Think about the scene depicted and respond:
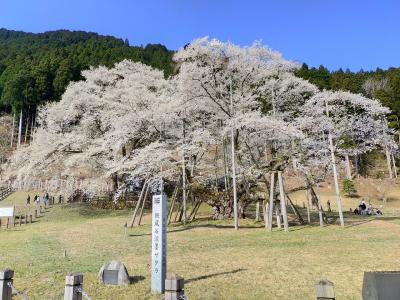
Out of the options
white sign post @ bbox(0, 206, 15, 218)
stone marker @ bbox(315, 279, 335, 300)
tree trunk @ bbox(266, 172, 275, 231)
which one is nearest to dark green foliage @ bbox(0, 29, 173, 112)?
white sign post @ bbox(0, 206, 15, 218)

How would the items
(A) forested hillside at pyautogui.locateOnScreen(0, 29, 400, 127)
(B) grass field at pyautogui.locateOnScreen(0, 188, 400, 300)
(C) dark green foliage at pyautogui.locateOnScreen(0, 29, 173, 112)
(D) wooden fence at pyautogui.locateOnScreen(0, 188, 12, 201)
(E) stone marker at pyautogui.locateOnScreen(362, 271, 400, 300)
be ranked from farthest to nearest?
1. (C) dark green foliage at pyautogui.locateOnScreen(0, 29, 173, 112)
2. (A) forested hillside at pyautogui.locateOnScreen(0, 29, 400, 127)
3. (D) wooden fence at pyautogui.locateOnScreen(0, 188, 12, 201)
4. (B) grass field at pyautogui.locateOnScreen(0, 188, 400, 300)
5. (E) stone marker at pyautogui.locateOnScreen(362, 271, 400, 300)

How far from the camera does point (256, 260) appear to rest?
962 centimetres

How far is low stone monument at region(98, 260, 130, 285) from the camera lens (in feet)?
25.5

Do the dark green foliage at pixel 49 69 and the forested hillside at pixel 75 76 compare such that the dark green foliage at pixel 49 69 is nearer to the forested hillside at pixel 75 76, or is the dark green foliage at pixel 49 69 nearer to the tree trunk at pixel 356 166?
the forested hillside at pixel 75 76

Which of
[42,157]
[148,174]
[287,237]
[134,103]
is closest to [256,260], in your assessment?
[287,237]

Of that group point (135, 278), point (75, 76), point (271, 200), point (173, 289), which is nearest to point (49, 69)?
point (75, 76)

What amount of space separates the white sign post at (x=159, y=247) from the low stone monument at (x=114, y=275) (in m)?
0.78

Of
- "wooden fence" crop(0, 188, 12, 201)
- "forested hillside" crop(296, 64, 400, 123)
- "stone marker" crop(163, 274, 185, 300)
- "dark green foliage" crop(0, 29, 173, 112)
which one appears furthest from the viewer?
"dark green foliage" crop(0, 29, 173, 112)

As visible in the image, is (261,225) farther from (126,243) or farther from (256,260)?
(256,260)

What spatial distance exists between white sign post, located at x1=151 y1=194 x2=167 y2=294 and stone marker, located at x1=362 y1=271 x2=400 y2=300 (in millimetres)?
4474

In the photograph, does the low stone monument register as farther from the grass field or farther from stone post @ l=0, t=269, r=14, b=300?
stone post @ l=0, t=269, r=14, b=300

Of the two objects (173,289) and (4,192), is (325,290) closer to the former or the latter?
(173,289)

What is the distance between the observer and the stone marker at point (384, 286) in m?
3.42

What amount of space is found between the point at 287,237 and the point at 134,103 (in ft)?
49.6
